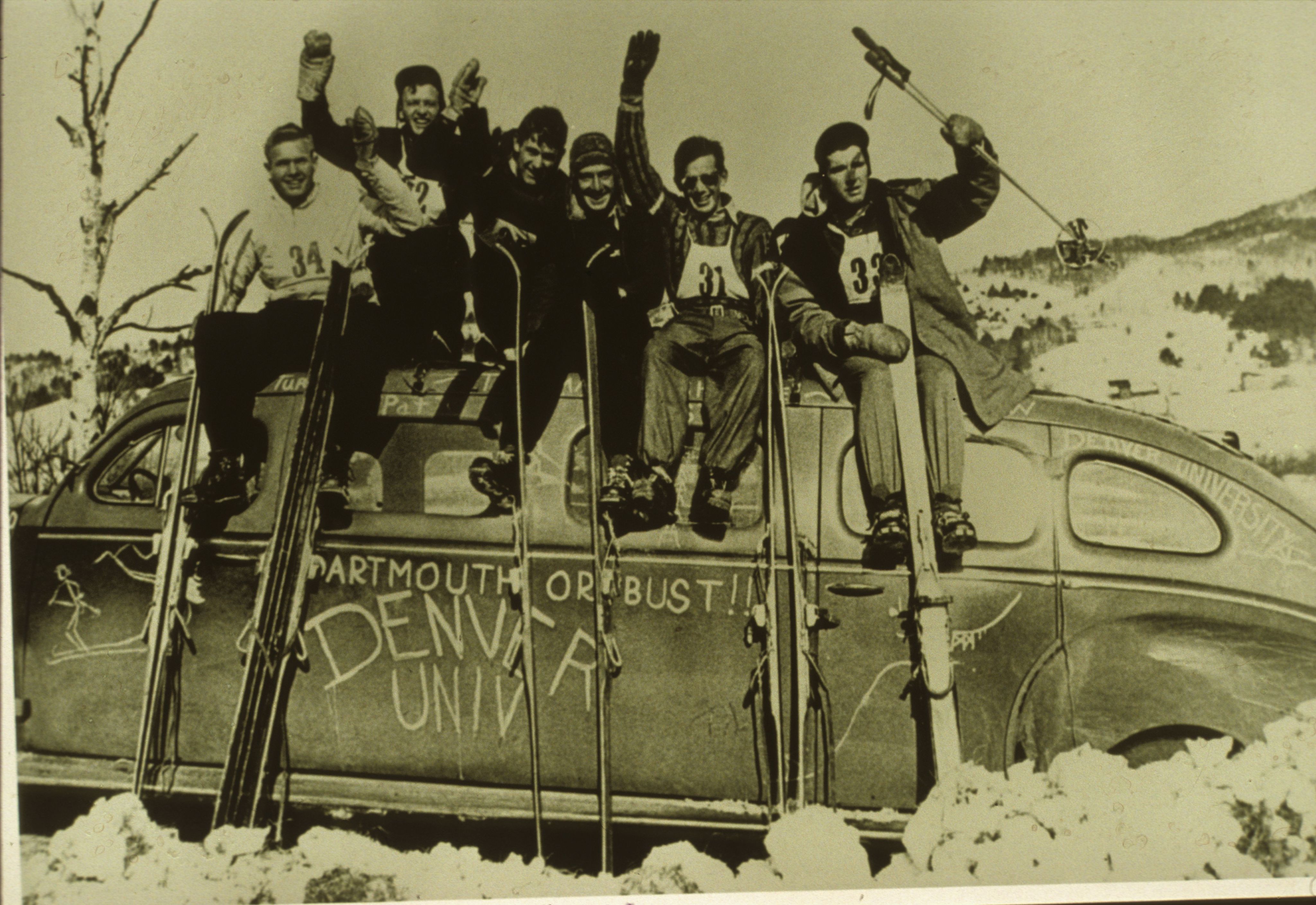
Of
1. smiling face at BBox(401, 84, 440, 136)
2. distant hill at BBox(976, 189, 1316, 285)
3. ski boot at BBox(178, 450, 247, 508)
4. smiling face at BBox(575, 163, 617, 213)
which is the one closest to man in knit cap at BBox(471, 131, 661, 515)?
smiling face at BBox(575, 163, 617, 213)

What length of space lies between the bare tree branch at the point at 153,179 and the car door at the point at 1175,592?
138 inches

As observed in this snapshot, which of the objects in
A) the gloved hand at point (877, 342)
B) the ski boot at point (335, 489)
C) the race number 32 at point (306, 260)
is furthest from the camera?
the race number 32 at point (306, 260)

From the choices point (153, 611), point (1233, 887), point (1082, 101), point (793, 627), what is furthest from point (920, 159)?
point (153, 611)

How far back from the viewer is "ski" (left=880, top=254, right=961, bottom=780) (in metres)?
3.24

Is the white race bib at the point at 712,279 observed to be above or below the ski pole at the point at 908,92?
below

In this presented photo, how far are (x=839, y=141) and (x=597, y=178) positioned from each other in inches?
37.7

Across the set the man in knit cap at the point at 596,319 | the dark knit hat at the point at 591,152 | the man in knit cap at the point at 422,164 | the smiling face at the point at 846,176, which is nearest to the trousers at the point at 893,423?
the smiling face at the point at 846,176

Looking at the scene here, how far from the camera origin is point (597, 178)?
357 centimetres

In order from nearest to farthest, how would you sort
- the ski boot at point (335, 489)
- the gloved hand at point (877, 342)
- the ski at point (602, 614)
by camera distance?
the ski at point (602, 614), the ski boot at point (335, 489), the gloved hand at point (877, 342)

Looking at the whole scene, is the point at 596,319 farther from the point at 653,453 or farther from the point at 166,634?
the point at 166,634

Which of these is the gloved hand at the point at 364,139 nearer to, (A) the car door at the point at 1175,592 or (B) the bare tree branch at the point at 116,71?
(B) the bare tree branch at the point at 116,71

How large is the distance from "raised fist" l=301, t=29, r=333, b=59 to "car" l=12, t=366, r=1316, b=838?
1298 millimetres

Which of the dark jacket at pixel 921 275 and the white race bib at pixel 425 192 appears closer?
the dark jacket at pixel 921 275

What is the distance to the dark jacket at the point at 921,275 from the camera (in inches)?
136
